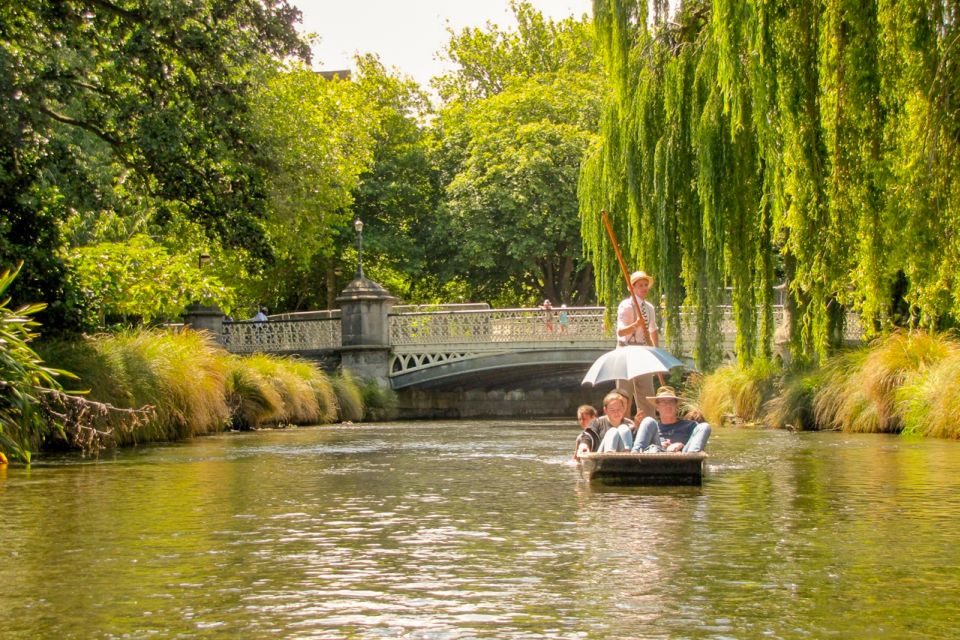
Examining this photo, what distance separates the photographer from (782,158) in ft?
41.3

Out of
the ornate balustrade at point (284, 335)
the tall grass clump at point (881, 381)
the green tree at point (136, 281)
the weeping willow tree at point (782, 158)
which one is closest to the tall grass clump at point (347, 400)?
the ornate balustrade at point (284, 335)

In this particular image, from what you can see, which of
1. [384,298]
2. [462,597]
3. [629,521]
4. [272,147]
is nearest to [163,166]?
[272,147]

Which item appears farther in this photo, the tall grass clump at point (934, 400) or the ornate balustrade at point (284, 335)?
the ornate balustrade at point (284, 335)

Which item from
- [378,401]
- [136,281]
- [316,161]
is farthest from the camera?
[316,161]

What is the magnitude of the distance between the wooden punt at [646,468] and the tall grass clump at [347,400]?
23.4 metres

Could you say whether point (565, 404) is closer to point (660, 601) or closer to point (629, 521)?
point (629, 521)

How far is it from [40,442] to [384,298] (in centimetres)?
2347

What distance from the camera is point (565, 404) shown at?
161 ft

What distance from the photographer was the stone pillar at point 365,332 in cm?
3959

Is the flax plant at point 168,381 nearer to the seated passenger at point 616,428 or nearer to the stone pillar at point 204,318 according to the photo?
the seated passenger at point 616,428

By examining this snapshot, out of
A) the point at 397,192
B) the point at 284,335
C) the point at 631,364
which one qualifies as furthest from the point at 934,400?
the point at 397,192

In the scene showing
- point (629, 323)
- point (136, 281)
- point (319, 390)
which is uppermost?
point (136, 281)

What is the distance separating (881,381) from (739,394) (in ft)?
15.7

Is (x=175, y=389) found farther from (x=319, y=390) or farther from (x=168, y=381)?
(x=319, y=390)
